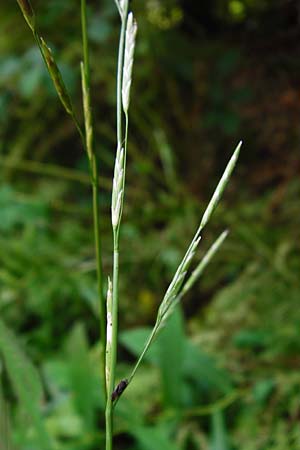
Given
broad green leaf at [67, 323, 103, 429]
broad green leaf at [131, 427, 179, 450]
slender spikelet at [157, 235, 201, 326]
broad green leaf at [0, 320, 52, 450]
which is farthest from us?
broad green leaf at [67, 323, 103, 429]

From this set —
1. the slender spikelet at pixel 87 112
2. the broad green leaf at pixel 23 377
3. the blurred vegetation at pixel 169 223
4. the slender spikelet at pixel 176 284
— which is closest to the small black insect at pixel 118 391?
the slender spikelet at pixel 176 284

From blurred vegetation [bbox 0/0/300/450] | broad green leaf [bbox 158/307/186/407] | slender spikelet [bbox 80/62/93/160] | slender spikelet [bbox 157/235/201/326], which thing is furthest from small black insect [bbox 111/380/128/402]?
broad green leaf [bbox 158/307/186/407]

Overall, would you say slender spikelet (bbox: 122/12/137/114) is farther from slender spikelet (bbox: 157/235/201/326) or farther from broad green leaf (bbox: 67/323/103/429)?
broad green leaf (bbox: 67/323/103/429)

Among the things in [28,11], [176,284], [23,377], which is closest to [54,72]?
[28,11]

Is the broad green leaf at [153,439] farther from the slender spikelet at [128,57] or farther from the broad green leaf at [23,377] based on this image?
the slender spikelet at [128,57]

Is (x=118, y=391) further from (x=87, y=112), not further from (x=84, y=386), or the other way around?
(x=84, y=386)

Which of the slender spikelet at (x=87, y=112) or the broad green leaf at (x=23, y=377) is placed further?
the broad green leaf at (x=23, y=377)

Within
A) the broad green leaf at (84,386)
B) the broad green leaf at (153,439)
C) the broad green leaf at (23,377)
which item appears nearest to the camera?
the broad green leaf at (23,377)

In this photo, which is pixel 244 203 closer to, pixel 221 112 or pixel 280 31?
pixel 221 112
